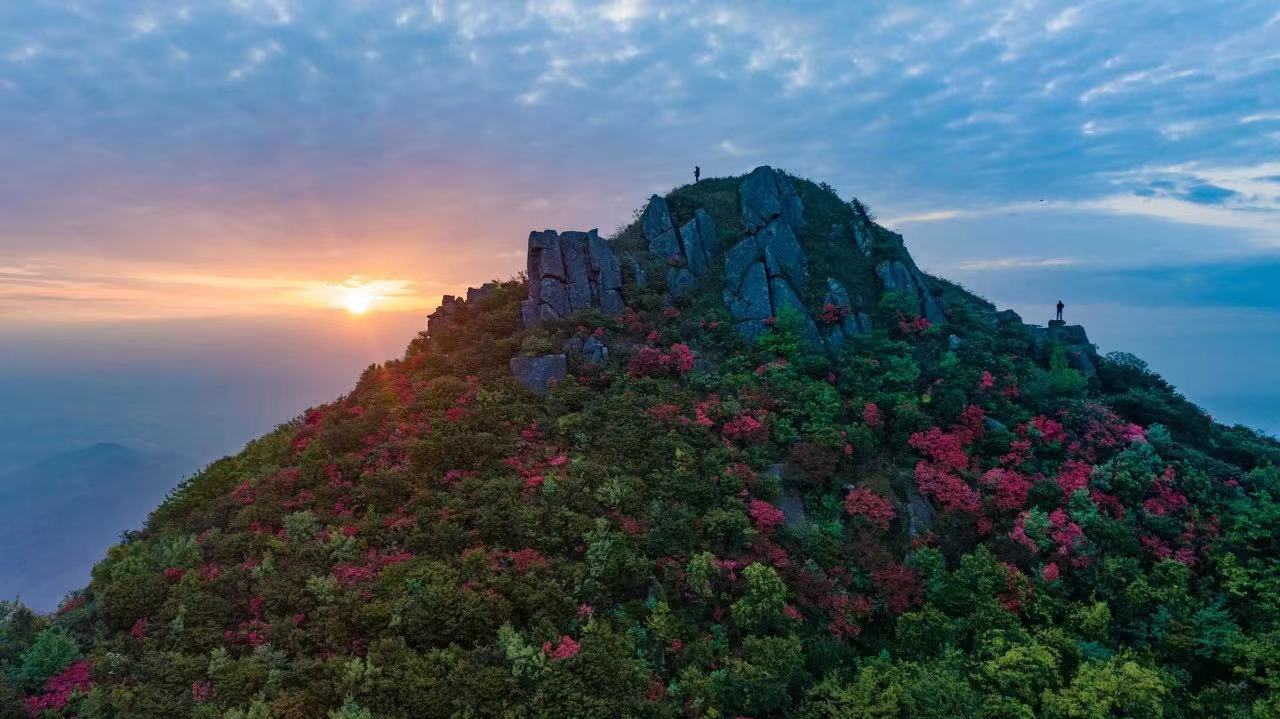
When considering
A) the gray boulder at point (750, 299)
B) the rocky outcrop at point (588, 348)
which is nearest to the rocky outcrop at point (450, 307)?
the rocky outcrop at point (588, 348)

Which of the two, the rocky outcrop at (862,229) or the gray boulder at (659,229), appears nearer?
the gray boulder at (659,229)

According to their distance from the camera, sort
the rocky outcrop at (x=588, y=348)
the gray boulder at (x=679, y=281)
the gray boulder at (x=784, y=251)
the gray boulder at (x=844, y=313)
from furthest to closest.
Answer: the gray boulder at (x=784, y=251), the gray boulder at (x=679, y=281), the gray boulder at (x=844, y=313), the rocky outcrop at (x=588, y=348)

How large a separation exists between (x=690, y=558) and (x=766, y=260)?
20.6 m

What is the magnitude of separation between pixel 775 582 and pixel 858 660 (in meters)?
2.98

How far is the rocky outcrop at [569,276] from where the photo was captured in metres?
30.6

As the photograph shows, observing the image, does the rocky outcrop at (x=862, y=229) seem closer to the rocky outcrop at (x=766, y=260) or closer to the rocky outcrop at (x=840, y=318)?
the rocky outcrop at (x=766, y=260)

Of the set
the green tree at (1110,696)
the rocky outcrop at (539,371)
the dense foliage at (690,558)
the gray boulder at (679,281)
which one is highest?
the gray boulder at (679,281)

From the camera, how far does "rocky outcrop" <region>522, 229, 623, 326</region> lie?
100ft

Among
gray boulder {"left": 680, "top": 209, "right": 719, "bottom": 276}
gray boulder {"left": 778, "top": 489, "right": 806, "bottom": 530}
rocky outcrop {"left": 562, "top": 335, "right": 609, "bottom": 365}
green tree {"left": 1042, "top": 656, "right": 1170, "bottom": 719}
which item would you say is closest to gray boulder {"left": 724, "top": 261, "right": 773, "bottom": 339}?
gray boulder {"left": 680, "top": 209, "right": 719, "bottom": 276}

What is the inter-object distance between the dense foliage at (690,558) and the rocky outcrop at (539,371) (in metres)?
0.77

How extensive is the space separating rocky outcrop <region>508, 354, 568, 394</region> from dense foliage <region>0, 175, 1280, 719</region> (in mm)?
772

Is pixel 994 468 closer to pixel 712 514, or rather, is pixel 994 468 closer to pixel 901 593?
pixel 901 593

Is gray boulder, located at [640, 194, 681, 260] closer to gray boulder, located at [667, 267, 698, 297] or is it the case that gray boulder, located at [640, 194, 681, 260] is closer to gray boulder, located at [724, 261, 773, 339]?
gray boulder, located at [667, 267, 698, 297]

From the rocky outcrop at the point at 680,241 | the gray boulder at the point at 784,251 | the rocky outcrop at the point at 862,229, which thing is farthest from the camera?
the rocky outcrop at the point at 862,229
